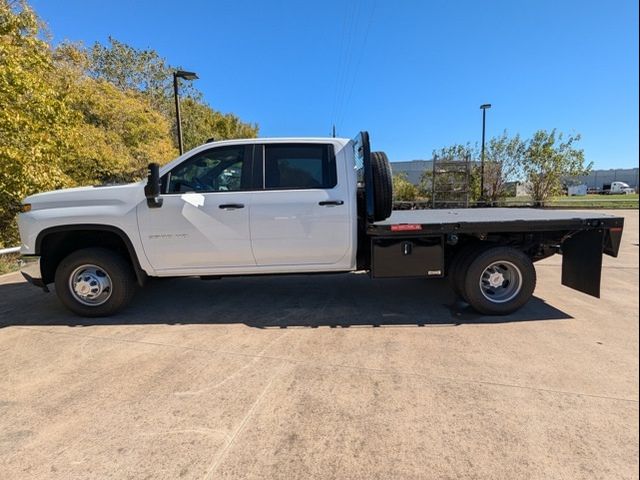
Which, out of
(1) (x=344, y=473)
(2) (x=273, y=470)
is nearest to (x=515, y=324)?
(1) (x=344, y=473)

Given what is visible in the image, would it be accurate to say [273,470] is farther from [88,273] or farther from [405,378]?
[88,273]

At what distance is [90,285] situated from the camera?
14.7ft

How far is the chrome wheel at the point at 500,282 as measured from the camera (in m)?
4.48

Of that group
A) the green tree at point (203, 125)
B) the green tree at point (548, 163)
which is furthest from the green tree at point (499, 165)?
the green tree at point (203, 125)

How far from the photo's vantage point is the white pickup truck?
14.1 feet

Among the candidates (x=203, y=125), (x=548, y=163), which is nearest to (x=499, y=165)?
(x=548, y=163)

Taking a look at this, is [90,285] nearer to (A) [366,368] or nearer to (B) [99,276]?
(B) [99,276]

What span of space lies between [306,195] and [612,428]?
3245mm

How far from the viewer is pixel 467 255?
455cm

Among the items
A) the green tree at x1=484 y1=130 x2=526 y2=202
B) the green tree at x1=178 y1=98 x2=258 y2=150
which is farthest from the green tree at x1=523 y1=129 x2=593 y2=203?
the green tree at x1=178 y1=98 x2=258 y2=150

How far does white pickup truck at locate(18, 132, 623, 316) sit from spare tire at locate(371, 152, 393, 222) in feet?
0.04

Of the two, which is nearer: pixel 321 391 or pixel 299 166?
pixel 321 391

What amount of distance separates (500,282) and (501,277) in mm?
65

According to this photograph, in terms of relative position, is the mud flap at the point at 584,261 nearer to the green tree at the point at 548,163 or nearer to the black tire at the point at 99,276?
the black tire at the point at 99,276
